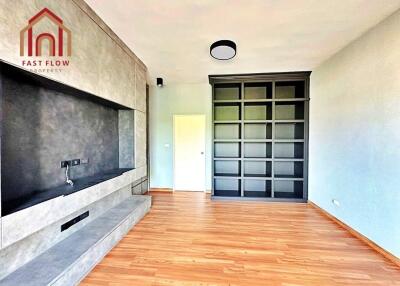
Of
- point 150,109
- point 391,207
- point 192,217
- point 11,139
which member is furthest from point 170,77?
point 391,207

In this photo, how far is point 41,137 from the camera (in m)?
2.05

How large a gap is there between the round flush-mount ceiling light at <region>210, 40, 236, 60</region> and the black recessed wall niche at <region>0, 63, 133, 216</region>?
6.07 feet

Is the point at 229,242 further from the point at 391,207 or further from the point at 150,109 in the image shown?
the point at 150,109

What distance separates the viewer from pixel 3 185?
169 centimetres

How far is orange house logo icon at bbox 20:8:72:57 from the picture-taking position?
1.53 meters

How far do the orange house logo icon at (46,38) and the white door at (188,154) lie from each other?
3380 millimetres

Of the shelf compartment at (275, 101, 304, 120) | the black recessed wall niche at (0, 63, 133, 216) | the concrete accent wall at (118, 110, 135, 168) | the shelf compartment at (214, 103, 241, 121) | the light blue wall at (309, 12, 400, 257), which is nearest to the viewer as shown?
the black recessed wall niche at (0, 63, 133, 216)

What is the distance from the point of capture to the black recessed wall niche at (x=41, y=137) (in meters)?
1.70

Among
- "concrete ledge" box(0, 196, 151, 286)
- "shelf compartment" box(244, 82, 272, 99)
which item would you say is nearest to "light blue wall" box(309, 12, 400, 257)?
"shelf compartment" box(244, 82, 272, 99)

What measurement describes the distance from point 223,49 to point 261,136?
236 centimetres

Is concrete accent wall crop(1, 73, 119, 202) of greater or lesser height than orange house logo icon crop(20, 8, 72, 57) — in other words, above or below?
below

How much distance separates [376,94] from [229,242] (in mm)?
2522

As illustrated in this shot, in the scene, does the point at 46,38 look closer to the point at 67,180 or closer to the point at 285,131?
the point at 67,180

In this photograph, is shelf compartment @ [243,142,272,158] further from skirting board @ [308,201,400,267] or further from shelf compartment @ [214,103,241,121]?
skirting board @ [308,201,400,267]
